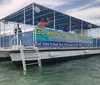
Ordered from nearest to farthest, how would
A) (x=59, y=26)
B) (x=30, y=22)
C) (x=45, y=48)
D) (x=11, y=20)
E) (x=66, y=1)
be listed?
(x=45, y=48)
(x=66, y=1)
(x=11, y=20)
(x=30, y=22)
(x=59, y=26)

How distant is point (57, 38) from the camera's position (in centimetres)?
1159

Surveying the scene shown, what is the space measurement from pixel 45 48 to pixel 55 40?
4.18ft

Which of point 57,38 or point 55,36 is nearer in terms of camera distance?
point 55,36

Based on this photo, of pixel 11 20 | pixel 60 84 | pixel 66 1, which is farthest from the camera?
pixel 11 20

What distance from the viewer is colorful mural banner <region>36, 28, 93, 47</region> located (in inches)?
406

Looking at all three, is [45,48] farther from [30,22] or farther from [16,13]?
[30,22]

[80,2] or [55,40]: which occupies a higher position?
[80,2]

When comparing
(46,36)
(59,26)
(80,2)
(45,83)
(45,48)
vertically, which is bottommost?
(45,83)

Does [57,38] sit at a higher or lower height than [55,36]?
lower

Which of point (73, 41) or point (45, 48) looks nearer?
point (45, 48)

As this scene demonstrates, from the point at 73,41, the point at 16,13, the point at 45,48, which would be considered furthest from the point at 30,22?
the point at 45,48

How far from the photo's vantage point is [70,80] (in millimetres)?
6727

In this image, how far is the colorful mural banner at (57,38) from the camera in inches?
406

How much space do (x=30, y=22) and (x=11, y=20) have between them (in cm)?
220
